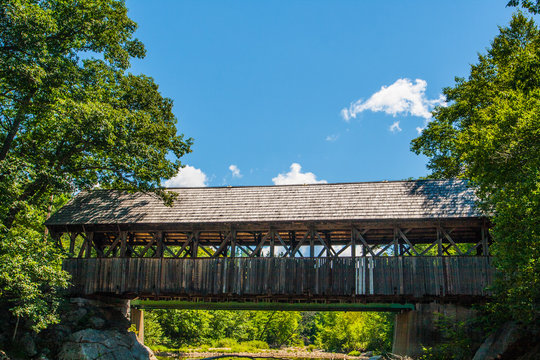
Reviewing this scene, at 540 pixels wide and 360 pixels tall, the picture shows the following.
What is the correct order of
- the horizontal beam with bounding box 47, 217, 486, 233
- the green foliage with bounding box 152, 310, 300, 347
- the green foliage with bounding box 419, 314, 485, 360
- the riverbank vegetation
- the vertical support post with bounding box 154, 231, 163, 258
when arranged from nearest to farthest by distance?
the green foliage with bounding box 419, 314, 485, 360 < the horizontal beam with bounding box 47, 217, 486, 233 < the vertical support post with bounding box 154, 231, 163, 258 < the riverbank vegetation < the green foliage with bounding box 152, 310, 300, 347

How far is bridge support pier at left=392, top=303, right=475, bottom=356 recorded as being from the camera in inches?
605

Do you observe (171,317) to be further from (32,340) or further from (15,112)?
(15,112)

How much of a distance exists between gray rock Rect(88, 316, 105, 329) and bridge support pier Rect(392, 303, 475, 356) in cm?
1084

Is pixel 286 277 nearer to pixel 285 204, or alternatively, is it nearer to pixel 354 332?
pixel 285 204

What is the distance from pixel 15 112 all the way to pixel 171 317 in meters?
21.9

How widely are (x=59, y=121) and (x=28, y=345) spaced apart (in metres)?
6.96

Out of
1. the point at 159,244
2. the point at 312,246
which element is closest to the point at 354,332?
the point at 312,246

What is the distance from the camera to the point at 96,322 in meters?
16.2

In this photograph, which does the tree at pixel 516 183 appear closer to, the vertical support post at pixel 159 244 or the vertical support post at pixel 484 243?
the vertical support post at pixel 484 243

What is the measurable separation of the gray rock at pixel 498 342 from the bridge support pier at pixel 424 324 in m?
2.59

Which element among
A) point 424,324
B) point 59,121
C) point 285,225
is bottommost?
point 424,324

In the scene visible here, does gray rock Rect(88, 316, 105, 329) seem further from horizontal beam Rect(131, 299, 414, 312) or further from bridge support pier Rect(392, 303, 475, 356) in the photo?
bridge support pier Rect(392, 303, 475, 356)

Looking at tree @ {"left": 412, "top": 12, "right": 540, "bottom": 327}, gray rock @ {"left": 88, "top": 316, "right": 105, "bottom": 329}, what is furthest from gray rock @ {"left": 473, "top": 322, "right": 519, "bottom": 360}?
gray rock @ {"left": 88, "top": 316, "right": 105, "bottom": 329}

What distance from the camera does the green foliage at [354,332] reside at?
3406cm
